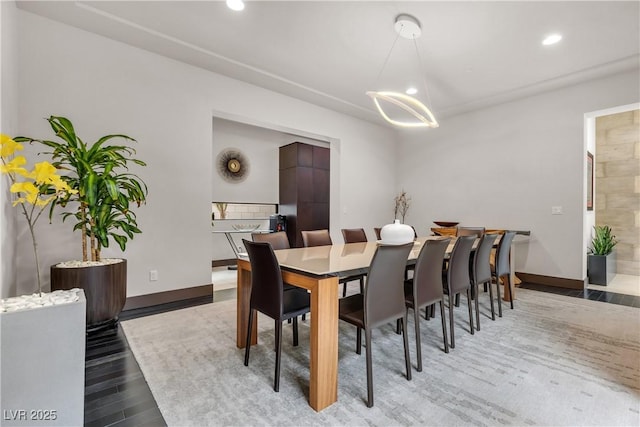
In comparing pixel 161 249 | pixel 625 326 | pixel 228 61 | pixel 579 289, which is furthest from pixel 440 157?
pixel 161 249

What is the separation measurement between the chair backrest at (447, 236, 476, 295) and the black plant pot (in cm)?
320

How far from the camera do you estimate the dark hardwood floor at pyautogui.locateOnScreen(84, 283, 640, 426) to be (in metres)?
1.54

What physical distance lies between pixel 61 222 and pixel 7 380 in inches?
87.1

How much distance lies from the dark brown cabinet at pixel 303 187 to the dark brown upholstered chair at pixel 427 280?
12.8 feet

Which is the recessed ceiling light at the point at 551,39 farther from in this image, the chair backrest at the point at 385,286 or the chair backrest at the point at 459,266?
the chair backrest at the point at 385,286

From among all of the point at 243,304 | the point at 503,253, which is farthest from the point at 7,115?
the point at 503,253

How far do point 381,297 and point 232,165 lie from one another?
16.6 ft

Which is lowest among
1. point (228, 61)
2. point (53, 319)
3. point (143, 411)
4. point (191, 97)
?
point (143, 411)

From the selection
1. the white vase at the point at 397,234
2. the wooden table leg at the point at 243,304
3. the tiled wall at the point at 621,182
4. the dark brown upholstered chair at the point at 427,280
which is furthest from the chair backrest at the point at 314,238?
the tiled wall at the point at 621,182

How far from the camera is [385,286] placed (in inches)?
70.7

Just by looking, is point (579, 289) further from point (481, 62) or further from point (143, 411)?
point (143, 411)

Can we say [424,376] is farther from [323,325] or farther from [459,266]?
[459,266]

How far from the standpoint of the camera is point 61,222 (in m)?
2.87

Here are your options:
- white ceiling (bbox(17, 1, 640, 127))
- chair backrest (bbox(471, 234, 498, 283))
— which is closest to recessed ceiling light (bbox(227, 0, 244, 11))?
white ceiling (bbox(17, 1, 640, 127))
